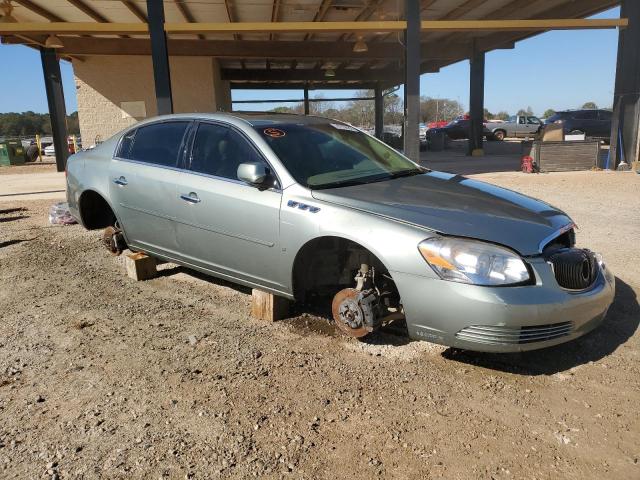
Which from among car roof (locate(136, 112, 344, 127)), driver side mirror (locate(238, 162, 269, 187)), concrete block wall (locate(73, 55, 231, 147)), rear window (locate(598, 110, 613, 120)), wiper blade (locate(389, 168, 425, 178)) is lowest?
wiper blade (locate(389, 168, 425, 178))

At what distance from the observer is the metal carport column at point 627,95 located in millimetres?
12727

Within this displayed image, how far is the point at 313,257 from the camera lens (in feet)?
11.8

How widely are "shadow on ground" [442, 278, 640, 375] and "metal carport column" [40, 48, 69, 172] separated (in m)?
16.9

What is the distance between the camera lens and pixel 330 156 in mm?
4031

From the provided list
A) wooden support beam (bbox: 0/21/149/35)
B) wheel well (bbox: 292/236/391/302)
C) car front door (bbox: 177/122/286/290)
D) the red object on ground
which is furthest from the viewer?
the red object on ground

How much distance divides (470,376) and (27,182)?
15.6 metres

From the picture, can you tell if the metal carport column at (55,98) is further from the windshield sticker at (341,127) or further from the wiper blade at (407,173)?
the wiper blade at (407,173)

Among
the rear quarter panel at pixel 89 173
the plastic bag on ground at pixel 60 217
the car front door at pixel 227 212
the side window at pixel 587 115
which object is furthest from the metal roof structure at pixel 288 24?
the side window at pixel 587 115

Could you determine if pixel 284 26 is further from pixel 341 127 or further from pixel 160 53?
pixel 341 127

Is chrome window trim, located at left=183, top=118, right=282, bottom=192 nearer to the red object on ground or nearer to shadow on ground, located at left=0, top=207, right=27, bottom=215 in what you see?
shadow on ground, located at left=0, top=207, right=27, bottom=215

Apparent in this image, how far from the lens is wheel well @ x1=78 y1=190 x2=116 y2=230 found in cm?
538

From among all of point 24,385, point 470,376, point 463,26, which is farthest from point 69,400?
point 463,26

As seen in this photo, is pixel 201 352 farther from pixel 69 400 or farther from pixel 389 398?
pixel 389 398

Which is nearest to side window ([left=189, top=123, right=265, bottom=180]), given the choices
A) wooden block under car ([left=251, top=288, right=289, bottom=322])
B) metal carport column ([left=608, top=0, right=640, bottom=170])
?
wooden block under car ([left=251, top=288, right=289, bottom=322])
